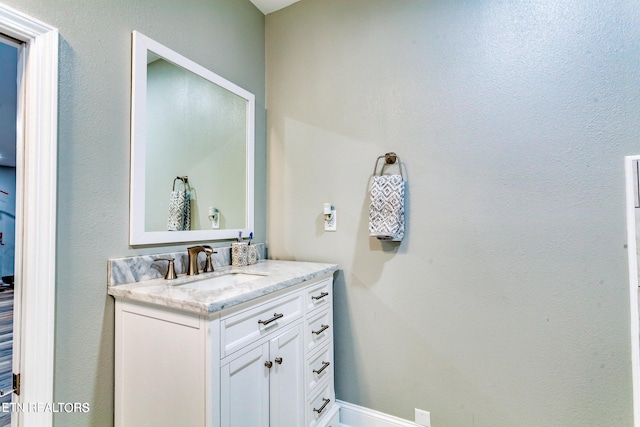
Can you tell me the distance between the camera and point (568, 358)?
136 centimetres

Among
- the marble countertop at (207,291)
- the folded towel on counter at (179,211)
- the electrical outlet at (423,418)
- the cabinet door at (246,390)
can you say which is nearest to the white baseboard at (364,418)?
the electrical outlet at (423,418)

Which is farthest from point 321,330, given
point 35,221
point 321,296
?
point 35,221

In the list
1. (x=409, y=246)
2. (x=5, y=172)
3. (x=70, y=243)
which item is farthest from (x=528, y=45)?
(x=5, y=172)

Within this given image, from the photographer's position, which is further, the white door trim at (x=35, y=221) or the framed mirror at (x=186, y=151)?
the framed mirror at (x=186, y=151)

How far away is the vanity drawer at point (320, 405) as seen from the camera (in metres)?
1.54

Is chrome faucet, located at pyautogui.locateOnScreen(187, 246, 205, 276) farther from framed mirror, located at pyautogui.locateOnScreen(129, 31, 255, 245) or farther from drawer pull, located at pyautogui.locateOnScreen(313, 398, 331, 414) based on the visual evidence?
drawer pull, located at pyautogui.locateOnScreen(313, 398, 331, 414)

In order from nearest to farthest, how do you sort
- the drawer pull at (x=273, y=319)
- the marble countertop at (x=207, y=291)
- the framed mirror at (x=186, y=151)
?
the marble countertop at (x=207, y=291) < the drawer pull at (x=273, y=319) < the framed mirror at (x=186, y=151)

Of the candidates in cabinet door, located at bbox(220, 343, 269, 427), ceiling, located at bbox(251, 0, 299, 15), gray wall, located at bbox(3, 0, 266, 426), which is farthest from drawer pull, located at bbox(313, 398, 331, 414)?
ceiling, located at bbox(251, 0, 299, 15)

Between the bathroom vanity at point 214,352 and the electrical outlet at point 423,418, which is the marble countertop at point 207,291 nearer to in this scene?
the bathroom vanity at point 214,352

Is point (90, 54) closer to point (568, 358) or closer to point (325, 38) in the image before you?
point (325, 38)

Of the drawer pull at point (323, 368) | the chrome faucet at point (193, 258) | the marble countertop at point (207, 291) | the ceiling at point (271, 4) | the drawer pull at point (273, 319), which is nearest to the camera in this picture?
the marble countertop at point (207, 291)

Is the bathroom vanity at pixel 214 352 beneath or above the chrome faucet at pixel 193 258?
beneath

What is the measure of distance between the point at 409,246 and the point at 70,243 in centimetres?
154

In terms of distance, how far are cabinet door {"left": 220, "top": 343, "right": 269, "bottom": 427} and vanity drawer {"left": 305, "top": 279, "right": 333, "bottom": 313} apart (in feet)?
→ 1.22
